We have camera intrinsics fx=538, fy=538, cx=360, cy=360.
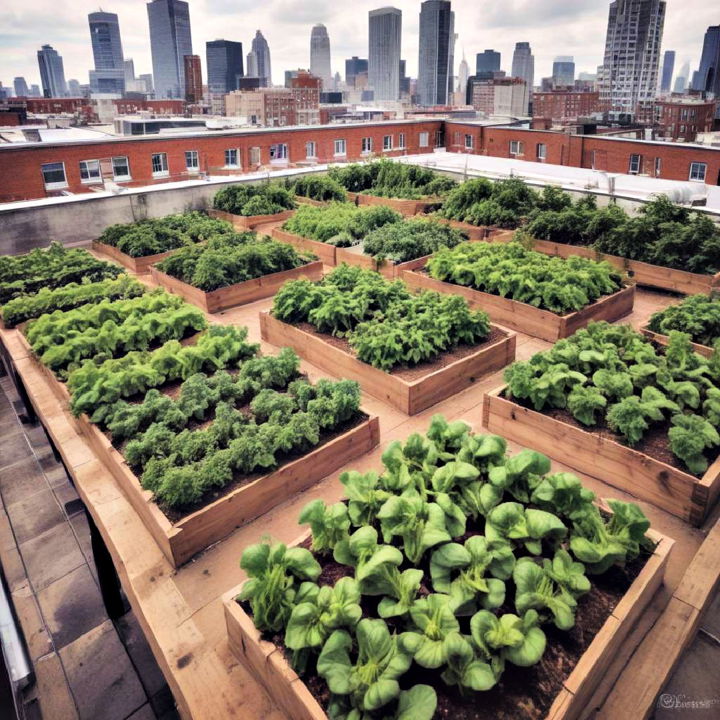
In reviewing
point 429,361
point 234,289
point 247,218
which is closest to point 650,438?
point 429,361

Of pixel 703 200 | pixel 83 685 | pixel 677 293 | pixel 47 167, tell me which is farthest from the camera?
pixel 47 167

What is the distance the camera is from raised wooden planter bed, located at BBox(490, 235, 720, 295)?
7812 mm

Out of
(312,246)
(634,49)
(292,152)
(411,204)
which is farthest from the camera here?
(634,49)

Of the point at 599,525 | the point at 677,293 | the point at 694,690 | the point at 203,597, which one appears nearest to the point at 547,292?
the point at 677,293

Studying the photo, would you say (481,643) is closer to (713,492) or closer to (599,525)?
(599,525)

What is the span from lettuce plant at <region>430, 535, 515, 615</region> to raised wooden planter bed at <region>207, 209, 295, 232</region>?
10.2 metres

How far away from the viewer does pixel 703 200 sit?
10.8m

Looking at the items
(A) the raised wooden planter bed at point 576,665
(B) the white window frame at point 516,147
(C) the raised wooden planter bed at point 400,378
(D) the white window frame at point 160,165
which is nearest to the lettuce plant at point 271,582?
(A) the raised wooden planter bed at point 576,665

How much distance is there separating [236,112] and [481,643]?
12551cm

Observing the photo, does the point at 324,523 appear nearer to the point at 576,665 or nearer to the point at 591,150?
the point at 576,665

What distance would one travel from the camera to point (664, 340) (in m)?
5.82

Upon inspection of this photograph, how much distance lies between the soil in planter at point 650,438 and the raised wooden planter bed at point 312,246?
19.1 ft

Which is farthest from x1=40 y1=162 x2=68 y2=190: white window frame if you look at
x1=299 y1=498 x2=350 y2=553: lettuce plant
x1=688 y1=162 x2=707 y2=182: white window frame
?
x1=688 y1=162 x2=707 y2=182: white window frame

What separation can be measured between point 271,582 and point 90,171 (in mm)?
28397
